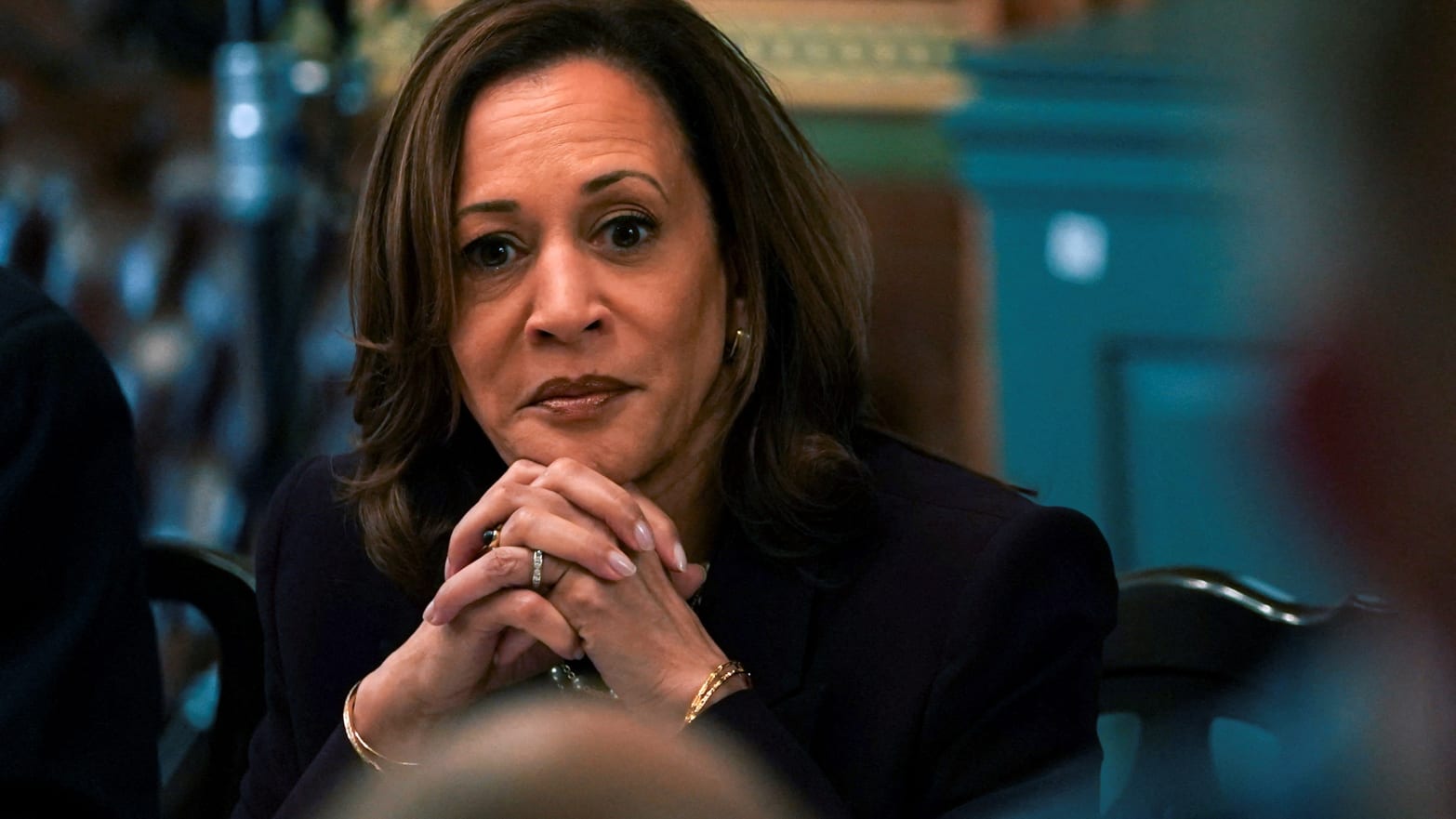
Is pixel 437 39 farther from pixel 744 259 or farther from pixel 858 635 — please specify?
pixel 858 635

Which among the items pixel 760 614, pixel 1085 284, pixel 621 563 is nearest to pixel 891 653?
pixel 760 614

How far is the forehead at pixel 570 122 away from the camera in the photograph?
1.45 metres

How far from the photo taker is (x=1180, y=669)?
1451mm

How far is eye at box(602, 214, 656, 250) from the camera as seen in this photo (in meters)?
1.46

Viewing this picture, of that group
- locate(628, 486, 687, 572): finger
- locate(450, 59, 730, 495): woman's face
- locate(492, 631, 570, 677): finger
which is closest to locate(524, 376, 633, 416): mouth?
locate(450, 59, 730, 495): woman's face

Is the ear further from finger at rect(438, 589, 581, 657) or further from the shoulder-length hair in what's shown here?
finger at rect(438, 589, 581, 657)

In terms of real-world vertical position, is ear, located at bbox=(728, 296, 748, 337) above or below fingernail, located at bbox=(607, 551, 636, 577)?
above

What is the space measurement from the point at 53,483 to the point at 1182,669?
3.23ft

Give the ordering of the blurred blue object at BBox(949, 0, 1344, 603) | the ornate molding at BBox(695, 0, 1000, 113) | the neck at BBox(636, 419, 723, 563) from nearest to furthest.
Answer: the neck at BBox(636, 419, 723, 563), the blurred blue object at BBox(949, 0, 1344, 603), the ornate molding at BBox(695, 0, 1000, 113)

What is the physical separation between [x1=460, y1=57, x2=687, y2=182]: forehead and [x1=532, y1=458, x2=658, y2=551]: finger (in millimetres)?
274

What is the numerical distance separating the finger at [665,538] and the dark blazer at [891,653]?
0.12 metres

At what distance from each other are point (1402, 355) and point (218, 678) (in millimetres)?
1577

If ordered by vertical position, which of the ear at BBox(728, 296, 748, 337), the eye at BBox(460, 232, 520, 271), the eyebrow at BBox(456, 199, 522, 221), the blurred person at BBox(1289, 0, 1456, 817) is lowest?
the ear at BBox(728, 296, 748, 337)

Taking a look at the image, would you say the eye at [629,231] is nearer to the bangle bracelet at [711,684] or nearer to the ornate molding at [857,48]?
the bangle bracelet at [711,684]
